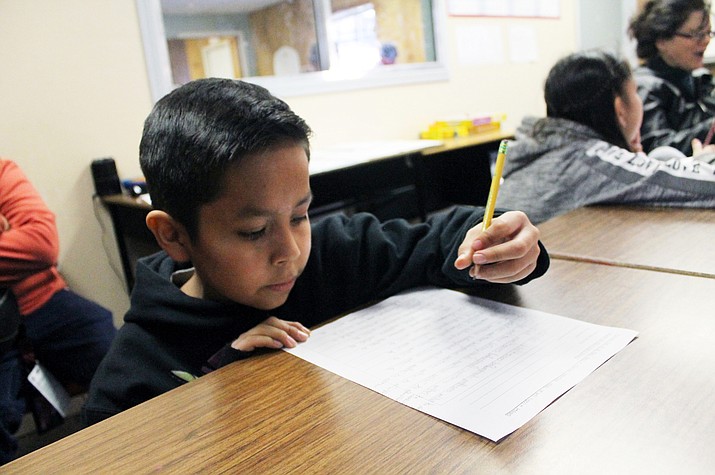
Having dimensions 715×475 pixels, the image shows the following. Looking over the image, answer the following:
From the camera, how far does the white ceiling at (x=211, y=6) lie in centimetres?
241

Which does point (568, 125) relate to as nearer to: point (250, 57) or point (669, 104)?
point (669, 104)

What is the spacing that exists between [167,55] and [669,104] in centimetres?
210

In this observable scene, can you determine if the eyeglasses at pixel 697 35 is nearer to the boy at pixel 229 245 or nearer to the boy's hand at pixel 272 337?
the boy at pixel 229 245

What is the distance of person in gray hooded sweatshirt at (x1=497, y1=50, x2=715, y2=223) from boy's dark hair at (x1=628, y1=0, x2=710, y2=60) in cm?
90

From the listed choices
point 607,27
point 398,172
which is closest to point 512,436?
point 398,172

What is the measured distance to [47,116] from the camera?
6.73 ft

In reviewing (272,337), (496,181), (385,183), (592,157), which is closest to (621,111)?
(592,157)

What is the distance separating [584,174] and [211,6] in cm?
204

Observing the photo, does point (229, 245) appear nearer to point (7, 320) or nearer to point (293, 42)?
point (7, 320)

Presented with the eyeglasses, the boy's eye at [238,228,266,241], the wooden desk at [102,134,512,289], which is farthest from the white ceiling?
the boy's eye at [238,228,266,241]

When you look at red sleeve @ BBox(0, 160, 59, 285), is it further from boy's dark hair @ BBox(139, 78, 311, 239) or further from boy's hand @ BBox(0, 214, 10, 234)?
boy's dark hair @ BBox(139, 78, 311, 239)

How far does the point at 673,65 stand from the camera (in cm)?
235

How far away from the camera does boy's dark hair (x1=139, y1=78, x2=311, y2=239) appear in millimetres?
760

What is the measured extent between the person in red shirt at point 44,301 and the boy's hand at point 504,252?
124 centimetres
